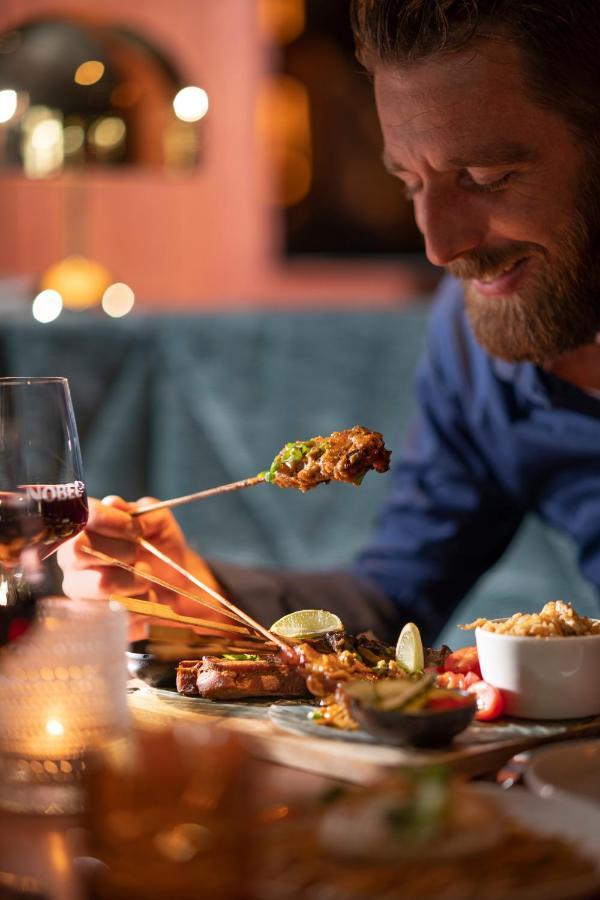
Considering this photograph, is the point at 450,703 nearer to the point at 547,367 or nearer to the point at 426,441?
the point at 547,367

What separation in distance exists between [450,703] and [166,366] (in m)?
2.61

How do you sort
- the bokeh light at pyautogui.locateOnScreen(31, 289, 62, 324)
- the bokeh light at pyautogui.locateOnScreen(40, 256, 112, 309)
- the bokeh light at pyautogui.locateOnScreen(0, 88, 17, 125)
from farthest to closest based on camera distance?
the bokeh light at pyautogui.locateOnScreen(40, 256, 112, 309) < the bokeh light at pyautogui.locateOnScreen(31, 289, 62, 324) < the bokeh light at pyautogui.locateOnScreen(0, 88, 17, 125)

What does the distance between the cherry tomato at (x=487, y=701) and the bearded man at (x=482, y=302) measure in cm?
52

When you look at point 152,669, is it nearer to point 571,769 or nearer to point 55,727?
point 55,727

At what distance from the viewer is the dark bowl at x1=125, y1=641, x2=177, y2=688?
53.4 inches

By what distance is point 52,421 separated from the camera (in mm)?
1343

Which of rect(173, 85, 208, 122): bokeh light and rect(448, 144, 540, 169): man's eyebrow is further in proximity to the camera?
rect(173, 85, 208, 122): bokeh light

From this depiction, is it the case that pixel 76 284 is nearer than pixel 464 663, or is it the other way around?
pixel 464 663

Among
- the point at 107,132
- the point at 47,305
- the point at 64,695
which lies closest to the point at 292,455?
the point at 64,695

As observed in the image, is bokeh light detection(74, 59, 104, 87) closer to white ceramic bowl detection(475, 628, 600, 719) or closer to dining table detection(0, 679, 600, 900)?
dining table detection(0, 679, 600, 900)

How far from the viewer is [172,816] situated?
77cm

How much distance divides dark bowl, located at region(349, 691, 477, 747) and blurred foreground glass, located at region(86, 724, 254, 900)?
1.04 ft

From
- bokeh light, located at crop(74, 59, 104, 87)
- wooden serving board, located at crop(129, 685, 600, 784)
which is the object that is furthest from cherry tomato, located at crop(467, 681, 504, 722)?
bokeh light, located at crop(74, 59, 104, 87)

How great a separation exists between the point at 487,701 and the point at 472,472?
117cm
